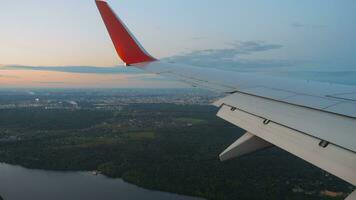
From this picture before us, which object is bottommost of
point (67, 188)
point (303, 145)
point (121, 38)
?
point (67, 188)

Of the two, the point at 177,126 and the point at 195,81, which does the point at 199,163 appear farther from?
the point at 195,81

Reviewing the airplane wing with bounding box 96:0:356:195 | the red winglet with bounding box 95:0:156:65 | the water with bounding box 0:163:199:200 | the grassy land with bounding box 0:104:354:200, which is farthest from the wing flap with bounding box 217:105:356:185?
the water with bounding box 0:163:199:200

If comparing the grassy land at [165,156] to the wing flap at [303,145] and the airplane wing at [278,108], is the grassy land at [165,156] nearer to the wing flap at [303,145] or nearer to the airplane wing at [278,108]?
the airplane wing at [278,108]

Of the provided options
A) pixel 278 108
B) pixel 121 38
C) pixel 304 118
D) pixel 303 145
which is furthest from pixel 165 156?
pixel 303 145

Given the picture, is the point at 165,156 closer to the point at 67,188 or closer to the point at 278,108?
the point at 67,188

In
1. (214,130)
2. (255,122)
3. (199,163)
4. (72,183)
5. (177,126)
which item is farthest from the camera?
(177,126)

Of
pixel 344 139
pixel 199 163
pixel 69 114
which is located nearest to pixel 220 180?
pixel 199 163
